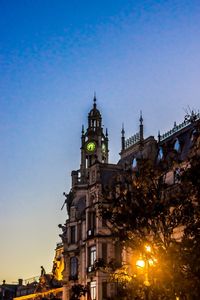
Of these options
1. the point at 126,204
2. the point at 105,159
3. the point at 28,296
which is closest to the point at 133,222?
the point at 126,204

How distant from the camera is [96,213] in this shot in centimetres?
5262

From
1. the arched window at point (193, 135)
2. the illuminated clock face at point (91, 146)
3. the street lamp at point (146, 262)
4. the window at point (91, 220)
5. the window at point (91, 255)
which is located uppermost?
the illuminated clock face at point (91, 146)

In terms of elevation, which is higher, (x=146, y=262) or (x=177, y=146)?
(x=177, y=146)

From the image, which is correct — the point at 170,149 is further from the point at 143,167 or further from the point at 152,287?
the point at 152,287

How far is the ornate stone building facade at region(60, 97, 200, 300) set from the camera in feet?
158

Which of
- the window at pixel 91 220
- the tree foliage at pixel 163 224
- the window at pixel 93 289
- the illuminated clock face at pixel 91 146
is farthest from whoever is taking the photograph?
the illuminated clock face at pixel 91 146

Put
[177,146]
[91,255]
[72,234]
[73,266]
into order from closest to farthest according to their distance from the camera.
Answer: [177,146] < [91,255] < [73,266] < [72,234]

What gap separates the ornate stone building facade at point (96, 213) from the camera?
158 feet

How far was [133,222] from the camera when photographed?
89.2 feet

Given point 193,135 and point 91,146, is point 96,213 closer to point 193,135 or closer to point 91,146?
point 193,135

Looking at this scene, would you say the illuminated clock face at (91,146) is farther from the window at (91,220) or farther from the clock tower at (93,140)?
the window at (91,220)

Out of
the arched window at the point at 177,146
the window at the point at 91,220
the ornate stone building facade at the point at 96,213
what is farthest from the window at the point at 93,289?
the arched window at the point at 177,146

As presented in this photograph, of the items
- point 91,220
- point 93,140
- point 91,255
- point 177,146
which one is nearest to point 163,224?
point 177,146

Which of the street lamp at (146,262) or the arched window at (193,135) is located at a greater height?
the arched window at (193,135)
